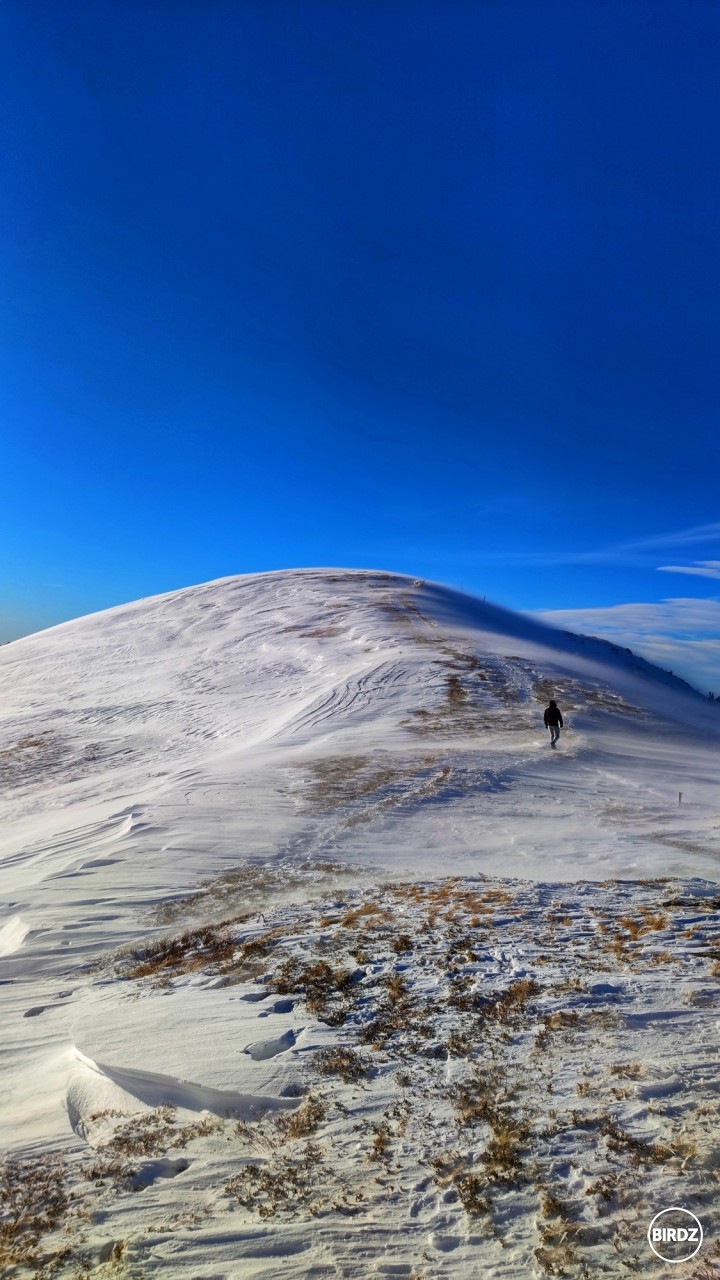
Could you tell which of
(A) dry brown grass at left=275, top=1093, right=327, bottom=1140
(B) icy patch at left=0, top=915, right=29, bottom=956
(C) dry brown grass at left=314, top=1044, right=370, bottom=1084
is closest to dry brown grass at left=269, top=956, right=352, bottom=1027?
(C) dry brown grass at left=314, top=1044, right=370, bottom=1084

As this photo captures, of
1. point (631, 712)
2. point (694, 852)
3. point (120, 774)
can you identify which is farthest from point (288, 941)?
point (631, 712)

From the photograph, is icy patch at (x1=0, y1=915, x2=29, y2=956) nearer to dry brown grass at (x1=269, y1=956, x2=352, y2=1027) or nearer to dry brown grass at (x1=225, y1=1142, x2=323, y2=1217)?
dry brown grass at (x1=269, y1=956, x2=352, y2=1027)

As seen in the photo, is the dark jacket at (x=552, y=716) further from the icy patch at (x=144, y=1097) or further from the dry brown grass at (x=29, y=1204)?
the dry brown grass at (x=29, y=1204)

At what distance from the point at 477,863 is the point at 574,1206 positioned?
22.8 feet

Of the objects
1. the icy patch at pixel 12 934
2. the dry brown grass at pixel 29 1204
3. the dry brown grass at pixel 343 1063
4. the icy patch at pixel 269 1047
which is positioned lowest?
the icy patch at pixel 12 934

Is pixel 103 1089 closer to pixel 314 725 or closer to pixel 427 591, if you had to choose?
pixel 314 725

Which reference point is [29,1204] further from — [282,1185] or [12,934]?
[12,934]

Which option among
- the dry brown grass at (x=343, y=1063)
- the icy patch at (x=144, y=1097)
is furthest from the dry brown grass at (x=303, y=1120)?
the dry brown grass at (x=343, y=1063)

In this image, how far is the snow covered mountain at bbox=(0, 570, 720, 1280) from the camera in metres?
4.77

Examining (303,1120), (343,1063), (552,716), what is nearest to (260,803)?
(343,1063)

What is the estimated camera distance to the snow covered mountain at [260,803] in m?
4.77

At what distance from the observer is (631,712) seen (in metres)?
24.6

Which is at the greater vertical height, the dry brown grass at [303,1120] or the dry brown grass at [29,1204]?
the dry brown grass at [303,1120]

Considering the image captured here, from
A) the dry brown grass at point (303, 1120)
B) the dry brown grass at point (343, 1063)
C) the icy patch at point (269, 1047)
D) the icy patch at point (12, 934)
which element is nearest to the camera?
the dry brown grass at point (303, 1120)
